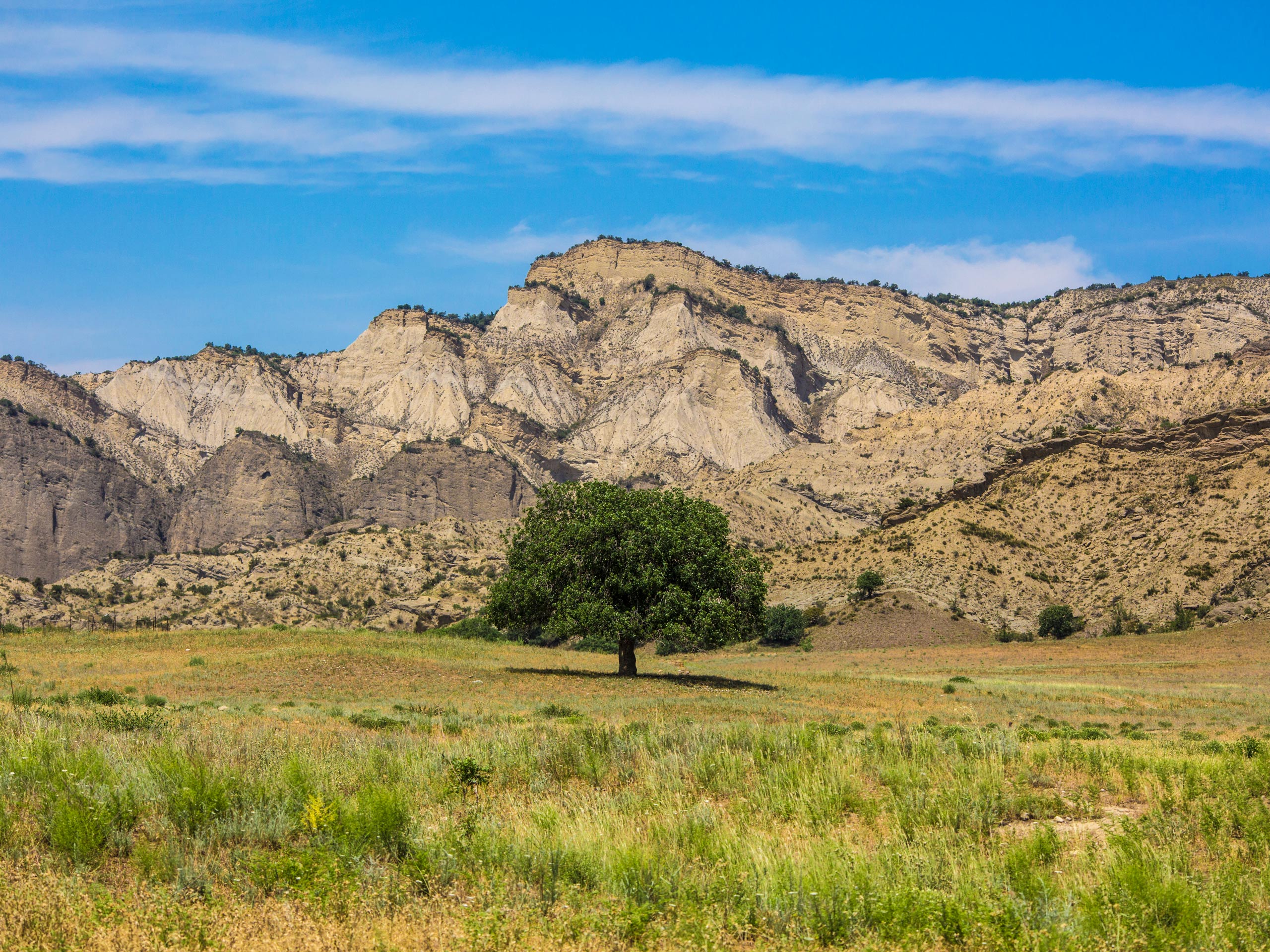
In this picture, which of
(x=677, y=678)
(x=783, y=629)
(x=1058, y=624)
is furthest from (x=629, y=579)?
(x=1058, y=624)

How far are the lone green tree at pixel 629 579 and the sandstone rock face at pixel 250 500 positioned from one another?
15107 centimetres

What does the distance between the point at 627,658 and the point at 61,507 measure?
6637 inches

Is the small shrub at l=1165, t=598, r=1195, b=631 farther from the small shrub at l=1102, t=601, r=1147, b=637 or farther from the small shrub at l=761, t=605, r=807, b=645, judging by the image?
the small shrub at l=761, t=605, r=807, b=645

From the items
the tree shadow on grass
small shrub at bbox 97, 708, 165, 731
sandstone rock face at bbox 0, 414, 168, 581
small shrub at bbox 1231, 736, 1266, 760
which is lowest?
the tree shadow on grass

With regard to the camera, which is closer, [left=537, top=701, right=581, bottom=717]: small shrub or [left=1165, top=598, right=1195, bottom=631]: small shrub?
[left=537, top=701, right=581, bottom=717]: small shrub

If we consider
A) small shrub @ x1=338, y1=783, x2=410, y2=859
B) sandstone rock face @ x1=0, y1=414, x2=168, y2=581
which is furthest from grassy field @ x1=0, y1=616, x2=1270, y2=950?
sandstone rock face @ x1=0, y1=414, x2=168, y2=581

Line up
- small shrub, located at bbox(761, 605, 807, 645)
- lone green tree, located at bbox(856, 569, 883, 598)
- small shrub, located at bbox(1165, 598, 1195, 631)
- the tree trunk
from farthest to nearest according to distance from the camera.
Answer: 1. lone green tree, located at bbox(856, 569, 883, 598)
2. small shrub, located at bbox(761, 605, 807, 645)
3. small shrub, located at bbox(1165, 598, 1195, 631)
4. the tree trunk

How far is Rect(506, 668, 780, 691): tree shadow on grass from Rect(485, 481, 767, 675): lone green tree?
140cm

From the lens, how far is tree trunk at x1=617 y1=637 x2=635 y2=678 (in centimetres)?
4084

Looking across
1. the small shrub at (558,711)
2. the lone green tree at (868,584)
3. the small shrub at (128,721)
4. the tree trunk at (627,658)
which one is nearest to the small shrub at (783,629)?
the lone green tree at (868,584)

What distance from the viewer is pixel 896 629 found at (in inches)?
3083

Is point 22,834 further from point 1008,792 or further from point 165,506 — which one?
point 165,506

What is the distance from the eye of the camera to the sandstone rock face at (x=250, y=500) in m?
187

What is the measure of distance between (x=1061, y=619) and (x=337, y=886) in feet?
255
